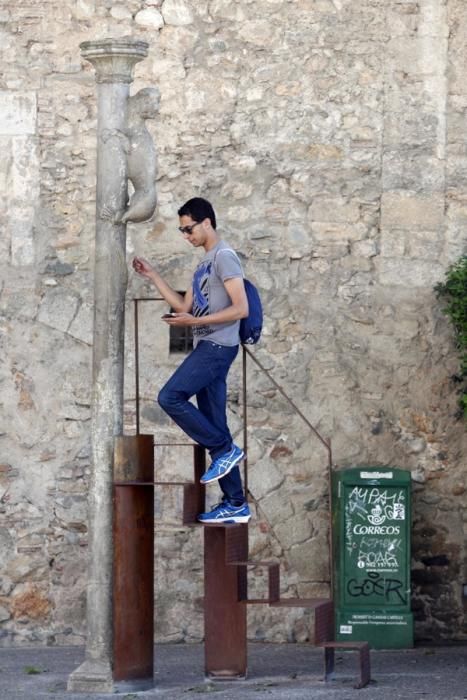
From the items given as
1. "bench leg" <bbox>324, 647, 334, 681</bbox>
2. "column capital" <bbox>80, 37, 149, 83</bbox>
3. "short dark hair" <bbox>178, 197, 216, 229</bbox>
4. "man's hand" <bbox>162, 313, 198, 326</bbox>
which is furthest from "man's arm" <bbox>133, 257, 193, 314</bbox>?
"bench leg" <bbox>324, 647, 334, 681</bbox>

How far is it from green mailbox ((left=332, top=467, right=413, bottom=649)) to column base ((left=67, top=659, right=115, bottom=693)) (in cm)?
202

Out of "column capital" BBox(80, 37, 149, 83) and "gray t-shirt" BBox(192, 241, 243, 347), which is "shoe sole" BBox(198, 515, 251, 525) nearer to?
"gray t-shirt" BBox(192, 241, 243, 347)

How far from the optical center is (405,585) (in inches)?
413

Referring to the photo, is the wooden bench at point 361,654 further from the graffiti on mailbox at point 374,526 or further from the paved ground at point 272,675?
the graffiti on mailbox at point 374,526

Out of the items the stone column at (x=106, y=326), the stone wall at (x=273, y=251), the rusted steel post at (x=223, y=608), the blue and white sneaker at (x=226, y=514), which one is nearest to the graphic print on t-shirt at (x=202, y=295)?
the stone column at (x=106, y=326)

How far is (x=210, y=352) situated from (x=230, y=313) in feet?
0.82

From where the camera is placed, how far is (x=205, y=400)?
9.08 metres

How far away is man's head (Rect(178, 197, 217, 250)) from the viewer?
29.8 ft

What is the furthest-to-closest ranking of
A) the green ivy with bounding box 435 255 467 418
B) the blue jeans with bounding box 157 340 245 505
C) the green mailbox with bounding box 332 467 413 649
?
the green ivy with bounding box 435 255 467 418 < the green mailbox with bounding box 332 467 413 649 < the blue jeans with bounding box 157 340 245 505

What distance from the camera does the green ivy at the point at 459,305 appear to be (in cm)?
1077

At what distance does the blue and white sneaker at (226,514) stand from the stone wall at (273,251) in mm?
1743

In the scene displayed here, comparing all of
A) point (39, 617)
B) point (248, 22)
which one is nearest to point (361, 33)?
point (248, 22)

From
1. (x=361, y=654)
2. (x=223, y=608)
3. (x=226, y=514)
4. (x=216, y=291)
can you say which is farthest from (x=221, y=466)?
(x=361, y=654)

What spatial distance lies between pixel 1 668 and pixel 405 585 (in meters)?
2.65
